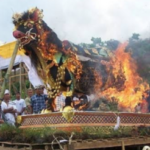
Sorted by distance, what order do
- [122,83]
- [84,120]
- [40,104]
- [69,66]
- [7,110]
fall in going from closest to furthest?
[84,120] < [7,110] < [69,66] < [40,104] < [122,83]

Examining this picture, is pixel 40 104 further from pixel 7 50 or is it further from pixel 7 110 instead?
pixel 7 50

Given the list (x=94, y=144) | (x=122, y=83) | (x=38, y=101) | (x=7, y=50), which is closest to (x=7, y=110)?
(x=38, y=101)

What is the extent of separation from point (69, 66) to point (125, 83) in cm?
210

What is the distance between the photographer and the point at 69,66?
7.96 metres

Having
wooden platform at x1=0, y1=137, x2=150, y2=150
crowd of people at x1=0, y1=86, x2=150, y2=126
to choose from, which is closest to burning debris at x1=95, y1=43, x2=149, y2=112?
crowd of people at x1=0, y1=86, x2=150, y2=126

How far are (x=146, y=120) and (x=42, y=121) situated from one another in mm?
2395

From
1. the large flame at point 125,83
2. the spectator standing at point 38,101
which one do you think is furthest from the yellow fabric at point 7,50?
the spectator standing at point 38,101

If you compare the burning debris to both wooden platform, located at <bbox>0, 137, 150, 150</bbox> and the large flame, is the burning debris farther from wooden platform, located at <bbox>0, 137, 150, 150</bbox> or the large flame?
wooden platform, located at <bbox>0, 137, 150, 150</bbox>

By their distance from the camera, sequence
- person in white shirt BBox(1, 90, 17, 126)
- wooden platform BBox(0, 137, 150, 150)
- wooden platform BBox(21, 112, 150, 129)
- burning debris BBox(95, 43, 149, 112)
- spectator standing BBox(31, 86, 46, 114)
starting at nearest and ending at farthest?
1. wooden platform BBox(0, 137, 150, 150)
2. wooden platform BBox(21, 112, 150, 129)
3. person in white shirt BBox(1, 90, 17, 126)
4. spectator standing BBox(31, 86, 46, 114)
5. burning debris BBox(95, 43, 149, 112)

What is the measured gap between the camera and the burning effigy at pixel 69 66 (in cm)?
783

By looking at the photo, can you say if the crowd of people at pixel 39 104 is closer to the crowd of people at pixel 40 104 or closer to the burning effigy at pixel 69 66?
the crowd of people at pixel 40 104

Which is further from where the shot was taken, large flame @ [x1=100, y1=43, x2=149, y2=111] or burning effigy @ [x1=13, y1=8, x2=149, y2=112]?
large flame @ [x1=100, y1=43, x2=149, y2=111]

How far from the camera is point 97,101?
9016mm

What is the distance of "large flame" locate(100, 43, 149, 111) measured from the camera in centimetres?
909
